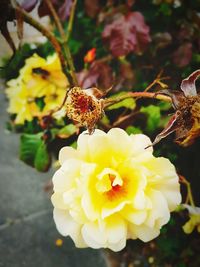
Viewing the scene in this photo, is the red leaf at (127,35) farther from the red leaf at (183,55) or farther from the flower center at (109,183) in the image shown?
the flower center at (109,183)

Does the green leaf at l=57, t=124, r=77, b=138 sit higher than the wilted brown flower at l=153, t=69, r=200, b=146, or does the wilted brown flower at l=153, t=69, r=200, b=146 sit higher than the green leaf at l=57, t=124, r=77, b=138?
the wilted brown flower at l=153, t=69, r=200, b=146

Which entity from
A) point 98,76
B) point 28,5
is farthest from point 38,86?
point 28,5

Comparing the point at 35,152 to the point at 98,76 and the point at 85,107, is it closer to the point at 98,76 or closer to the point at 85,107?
the point at 98,76

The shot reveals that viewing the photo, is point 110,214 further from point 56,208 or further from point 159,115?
point 159,115

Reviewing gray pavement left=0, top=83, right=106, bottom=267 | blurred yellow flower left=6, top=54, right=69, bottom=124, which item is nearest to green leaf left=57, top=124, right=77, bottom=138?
blurred yellow flower left=6, top=54, right=69, bottom=124

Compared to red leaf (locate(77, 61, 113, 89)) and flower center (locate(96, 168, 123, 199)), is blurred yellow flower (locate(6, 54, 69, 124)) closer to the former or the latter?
red leaf (locate(77, 61, 113, 89))

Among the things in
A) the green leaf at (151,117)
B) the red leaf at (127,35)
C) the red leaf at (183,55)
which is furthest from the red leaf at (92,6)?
the green leaf at (151,117)

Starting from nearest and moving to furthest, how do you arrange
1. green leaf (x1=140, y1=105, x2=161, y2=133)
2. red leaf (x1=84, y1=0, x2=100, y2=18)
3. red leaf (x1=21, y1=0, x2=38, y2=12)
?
red leaf (x1=21, y1=0, x2=38, y2=12) < green leaf (x1=140, y1=105, x2=161, y2=133) < red leaf (x1=84, y1=0, x2=100, y2=18)
